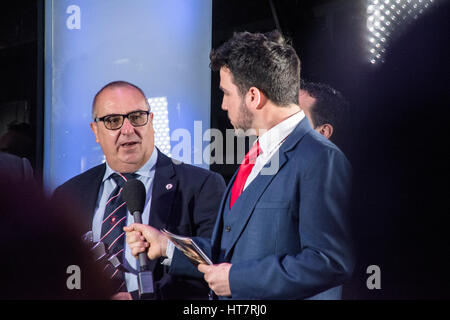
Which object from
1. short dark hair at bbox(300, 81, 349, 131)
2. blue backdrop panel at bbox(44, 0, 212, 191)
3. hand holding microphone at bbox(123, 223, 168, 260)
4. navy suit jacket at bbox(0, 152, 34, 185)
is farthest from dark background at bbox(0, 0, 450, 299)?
navy suit jacket at bbox(0, 152, 34, 185)

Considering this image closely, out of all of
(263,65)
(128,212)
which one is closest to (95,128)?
(128,212)

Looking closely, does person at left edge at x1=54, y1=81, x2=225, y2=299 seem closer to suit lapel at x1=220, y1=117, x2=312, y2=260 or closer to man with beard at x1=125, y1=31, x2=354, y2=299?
man with beard at x1=125, y1=31, x2=354, y2=299

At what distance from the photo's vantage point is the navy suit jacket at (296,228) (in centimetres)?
174

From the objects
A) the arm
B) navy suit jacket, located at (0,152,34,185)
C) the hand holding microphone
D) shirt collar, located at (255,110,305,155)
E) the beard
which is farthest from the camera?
navy suit jacket, located at (0,152,34,185)

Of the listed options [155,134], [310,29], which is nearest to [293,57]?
[310,29]

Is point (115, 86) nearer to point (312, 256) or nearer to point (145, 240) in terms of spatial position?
point (145, 240)

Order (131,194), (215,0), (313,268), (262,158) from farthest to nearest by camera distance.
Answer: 1. (215,0)
2. (262,158)
3. (131,194)
4. (313,268)

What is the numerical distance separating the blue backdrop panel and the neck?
0.44 metres

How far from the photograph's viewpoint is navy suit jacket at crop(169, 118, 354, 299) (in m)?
1.74

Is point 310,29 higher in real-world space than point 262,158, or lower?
higher

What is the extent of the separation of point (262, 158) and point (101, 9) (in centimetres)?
137

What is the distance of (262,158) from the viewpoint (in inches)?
79.4

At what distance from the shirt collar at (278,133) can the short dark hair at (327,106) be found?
318 mm

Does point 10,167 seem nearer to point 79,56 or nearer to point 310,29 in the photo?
point 79,56
